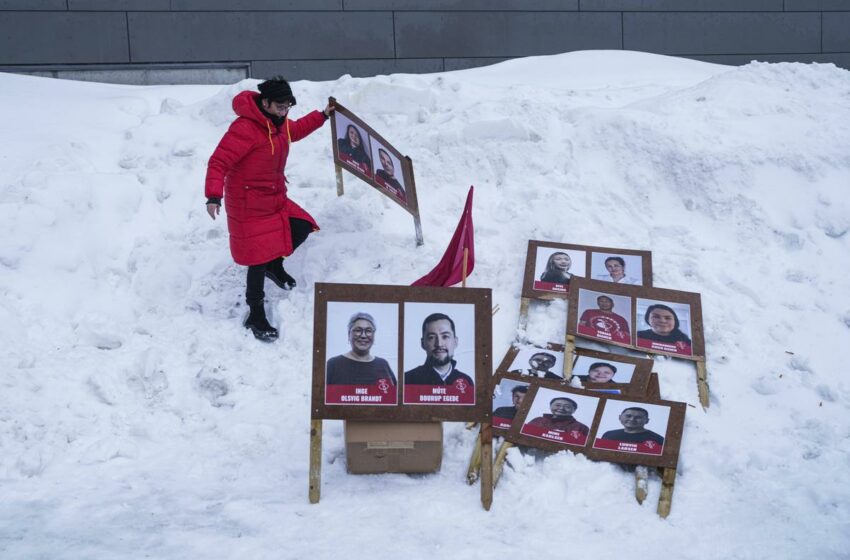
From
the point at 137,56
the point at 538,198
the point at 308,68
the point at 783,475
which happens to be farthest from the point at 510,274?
the point at 137,56

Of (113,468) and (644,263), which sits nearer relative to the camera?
(113,468)

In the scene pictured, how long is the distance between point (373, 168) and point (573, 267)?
1.71 metres

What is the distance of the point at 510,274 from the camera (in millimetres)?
7023

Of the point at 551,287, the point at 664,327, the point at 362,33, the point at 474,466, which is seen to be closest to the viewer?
the point at 474,466

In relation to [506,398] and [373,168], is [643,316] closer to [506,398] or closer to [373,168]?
[506,398]

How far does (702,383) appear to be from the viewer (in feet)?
19.9

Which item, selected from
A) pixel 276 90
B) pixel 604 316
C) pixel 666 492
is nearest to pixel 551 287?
pixel 604 316

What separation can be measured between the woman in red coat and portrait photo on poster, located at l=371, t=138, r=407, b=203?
2.08ft

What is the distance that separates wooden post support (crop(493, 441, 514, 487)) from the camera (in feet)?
17.1

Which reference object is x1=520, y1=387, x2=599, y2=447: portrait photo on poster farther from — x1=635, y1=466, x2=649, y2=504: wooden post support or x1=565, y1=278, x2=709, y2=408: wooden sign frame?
x1=565, y1=278, x2=709, y2=408: wooden sign frame

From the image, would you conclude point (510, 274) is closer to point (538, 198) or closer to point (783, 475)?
point (538, 198)

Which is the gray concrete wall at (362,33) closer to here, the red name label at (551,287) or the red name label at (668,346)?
the red name label at (551,287)

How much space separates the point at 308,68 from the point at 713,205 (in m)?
5.58

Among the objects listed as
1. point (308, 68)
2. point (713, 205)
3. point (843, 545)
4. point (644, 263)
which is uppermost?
point (308, 68)
